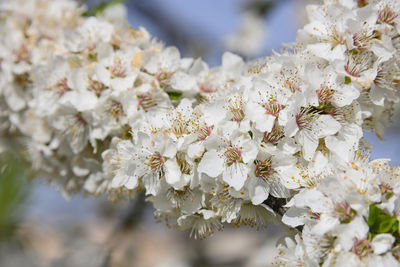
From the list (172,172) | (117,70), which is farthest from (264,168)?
(117,70)

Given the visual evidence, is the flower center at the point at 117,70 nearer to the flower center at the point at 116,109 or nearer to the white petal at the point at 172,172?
the flower center at the point at 116,109

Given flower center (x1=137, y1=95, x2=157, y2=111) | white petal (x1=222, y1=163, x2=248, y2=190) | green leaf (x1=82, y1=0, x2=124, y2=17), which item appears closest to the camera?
white petal (x1=222, y1=163, x2=248, y2=190)

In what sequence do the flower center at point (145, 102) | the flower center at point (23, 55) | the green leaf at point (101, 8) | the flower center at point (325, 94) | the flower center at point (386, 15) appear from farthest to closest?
the green leaf at point (101, 8)
the flower center at point (23, 55)
the flower center at point (145, 102)
the flower center at point (386, 15)
the flower center at point (325, 94)

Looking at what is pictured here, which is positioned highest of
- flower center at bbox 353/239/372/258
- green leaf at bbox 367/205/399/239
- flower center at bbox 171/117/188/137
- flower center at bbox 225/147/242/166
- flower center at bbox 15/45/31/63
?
green leaf at bbox 367/205/399/239

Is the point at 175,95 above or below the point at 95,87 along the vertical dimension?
above

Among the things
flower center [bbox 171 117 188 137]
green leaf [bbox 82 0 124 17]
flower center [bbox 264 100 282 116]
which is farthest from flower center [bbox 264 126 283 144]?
green leaf [bbox 82 0 124 17]

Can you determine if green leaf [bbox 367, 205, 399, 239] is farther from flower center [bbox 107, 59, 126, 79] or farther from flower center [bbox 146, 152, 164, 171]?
flower center [bbox 107, 59, 126, 79]

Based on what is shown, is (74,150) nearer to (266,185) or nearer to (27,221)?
(266,185)

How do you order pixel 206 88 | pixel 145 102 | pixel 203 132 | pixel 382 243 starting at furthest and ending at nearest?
pixel 206 88
pixel 145 102
pixel 203 132
pixel 382 243

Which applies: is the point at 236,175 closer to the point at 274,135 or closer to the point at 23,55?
the point at 274,135

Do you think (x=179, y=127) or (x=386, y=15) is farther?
(x=386, y=15)

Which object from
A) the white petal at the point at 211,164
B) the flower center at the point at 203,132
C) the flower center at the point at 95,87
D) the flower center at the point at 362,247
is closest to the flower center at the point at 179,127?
the flower center at the point at 203,132

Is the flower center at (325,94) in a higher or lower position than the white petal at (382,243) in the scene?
higher
